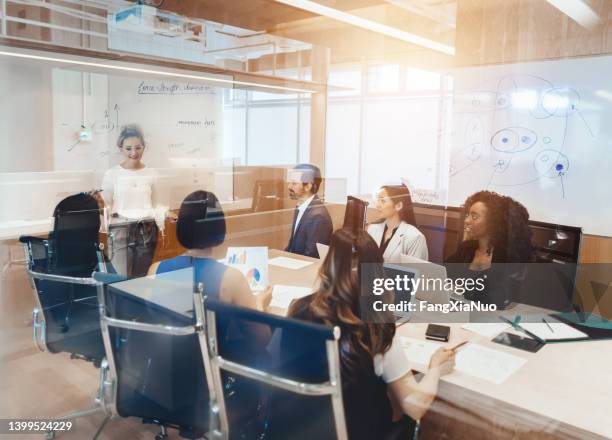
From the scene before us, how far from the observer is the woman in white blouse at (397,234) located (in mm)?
1803

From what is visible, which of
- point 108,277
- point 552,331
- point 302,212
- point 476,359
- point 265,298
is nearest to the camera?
point 476,359

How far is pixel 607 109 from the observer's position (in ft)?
8.10

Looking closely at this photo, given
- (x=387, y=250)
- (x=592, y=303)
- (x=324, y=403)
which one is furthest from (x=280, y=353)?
(x=592, y=303)

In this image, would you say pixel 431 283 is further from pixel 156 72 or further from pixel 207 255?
pixel 156 72

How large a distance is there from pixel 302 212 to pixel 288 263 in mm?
296

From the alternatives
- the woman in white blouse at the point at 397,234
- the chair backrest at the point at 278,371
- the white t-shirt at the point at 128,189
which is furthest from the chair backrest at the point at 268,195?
the chair backrest at the point at 278,371

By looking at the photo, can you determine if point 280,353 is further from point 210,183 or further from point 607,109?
point 607,109

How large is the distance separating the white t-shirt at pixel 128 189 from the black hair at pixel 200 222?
189 mm

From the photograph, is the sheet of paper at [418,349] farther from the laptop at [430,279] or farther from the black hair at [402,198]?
the black hair at [402,198]

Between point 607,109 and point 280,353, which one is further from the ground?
point 607,109

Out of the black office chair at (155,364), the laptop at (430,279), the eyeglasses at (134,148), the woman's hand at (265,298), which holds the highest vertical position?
the eyeglasses at (134,148)

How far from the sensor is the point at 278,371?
47.9 inches

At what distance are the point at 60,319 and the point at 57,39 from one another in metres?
1.34

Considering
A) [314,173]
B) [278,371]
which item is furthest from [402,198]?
[278,371]
